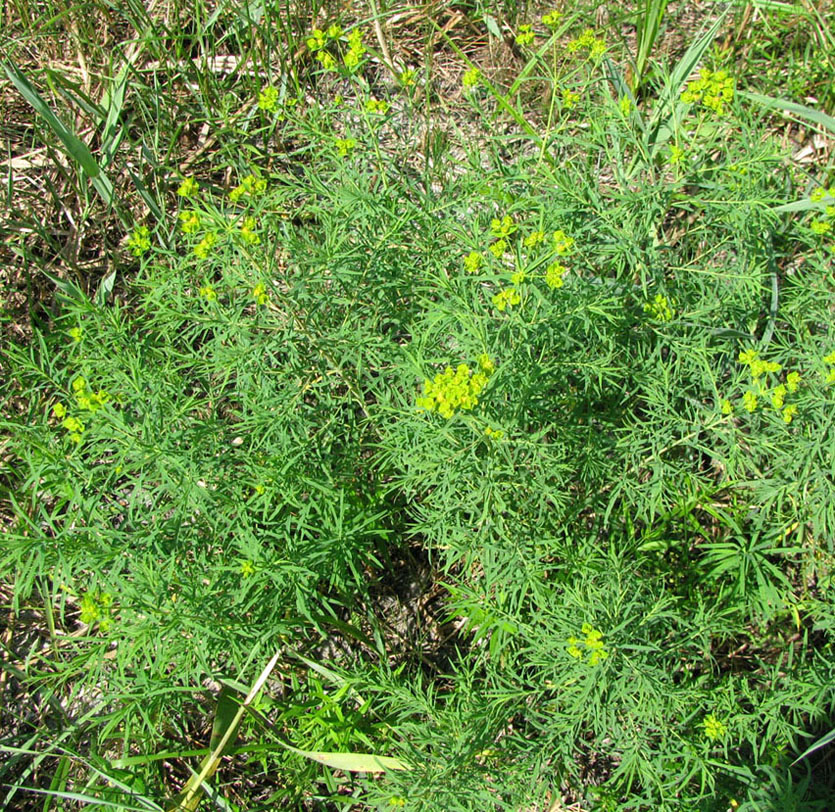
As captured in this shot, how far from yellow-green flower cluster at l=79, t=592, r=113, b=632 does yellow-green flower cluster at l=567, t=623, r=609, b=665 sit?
142 centimetres

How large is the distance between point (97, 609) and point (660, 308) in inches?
80.2

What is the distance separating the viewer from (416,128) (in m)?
3.93

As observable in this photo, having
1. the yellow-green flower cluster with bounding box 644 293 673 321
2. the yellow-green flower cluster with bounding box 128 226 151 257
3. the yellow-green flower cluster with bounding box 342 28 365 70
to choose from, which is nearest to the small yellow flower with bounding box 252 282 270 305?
the yellow-green flower cluster with bounding box 128 226 151 257

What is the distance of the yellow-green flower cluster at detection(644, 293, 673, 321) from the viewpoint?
262cm

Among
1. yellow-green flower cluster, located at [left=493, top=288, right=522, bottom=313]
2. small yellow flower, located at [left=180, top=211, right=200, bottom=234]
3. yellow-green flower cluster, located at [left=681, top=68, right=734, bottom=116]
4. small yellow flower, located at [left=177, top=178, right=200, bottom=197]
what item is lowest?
small yellow flower, located at [left=180, top=211, right=200, bottom=234]

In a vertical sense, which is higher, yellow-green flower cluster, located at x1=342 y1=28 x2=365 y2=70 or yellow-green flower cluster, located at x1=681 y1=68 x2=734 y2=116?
yellow-green flower cluster, located at x1=681 y1=68 x2=734 y2=116

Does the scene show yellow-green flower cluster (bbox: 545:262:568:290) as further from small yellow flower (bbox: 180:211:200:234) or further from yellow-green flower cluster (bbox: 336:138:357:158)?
small yellow flower (bbox: 180:211:200:234)

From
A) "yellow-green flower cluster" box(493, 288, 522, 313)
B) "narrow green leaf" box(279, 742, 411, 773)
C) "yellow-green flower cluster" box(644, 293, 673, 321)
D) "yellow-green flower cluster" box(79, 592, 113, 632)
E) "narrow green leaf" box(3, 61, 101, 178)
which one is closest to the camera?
"yellow-green flower cluster" box(493, 288, 522, 313)

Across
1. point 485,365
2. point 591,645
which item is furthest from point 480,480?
point 591,645

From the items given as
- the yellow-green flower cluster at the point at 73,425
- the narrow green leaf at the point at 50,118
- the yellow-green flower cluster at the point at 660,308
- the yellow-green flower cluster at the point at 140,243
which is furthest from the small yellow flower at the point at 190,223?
the yellow-green flower cluster at the point at 660,308

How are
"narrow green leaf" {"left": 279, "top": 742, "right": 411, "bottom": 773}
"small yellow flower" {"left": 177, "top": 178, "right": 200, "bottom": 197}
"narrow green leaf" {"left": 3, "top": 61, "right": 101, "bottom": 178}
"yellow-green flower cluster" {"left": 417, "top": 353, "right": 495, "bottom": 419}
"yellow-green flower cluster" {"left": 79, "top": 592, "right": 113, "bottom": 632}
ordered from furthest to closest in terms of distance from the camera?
1. "narrow green leaf" {"left": 3, "top": 61, "right": 101, "bottom": 178}
2. "narrow green leaf" {"left": 279, "top": 742, "right": 411, "bottom": 773}
3. "small yellow flower" {"left": 177, "top": 178, "right": 200, "bottom": 197}
4. "yellow-green flower cluster" {"left": 79, "top": 592, "right": 113, "bottom": 632}
5. "yellow-green flower cluster" {"left": 417, "top": 353, "right": 495, "bottom": 419}

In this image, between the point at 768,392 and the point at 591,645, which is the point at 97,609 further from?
the point at 768,392

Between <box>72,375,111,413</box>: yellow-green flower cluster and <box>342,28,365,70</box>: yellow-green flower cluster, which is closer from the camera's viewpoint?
<box>72,375,111,413</box>: yellow-green flower cluster

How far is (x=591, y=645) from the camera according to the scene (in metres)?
2.32
